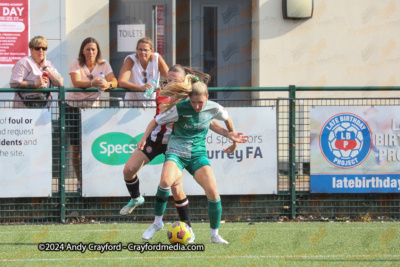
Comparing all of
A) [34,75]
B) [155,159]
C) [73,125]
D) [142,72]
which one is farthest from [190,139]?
[34,75]

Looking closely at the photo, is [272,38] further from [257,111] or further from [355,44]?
[257,111]

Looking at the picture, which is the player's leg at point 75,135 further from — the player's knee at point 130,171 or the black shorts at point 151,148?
the black shorts at point 151,148

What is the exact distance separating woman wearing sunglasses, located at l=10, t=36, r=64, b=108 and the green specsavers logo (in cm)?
97

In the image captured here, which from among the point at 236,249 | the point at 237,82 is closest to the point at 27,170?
the point at 236,249

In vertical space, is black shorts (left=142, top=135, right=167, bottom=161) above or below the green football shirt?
below

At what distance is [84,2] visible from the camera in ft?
47.1

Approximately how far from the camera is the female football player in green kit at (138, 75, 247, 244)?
26.3ft

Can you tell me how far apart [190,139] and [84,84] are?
2863mm

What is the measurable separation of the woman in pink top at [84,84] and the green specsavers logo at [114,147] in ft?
0.95

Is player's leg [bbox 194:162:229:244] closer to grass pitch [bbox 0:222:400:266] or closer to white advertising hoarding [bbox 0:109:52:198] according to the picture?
grass pitch [bbox 0:222:400:266]

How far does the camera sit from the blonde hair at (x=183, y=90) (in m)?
7.98

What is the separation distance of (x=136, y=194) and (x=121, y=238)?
0.70 metres

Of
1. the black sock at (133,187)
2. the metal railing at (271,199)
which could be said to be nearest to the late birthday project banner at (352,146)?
the metal railing at (271,199)

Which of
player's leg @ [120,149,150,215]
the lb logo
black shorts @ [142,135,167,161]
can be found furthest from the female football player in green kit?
the lb logo
